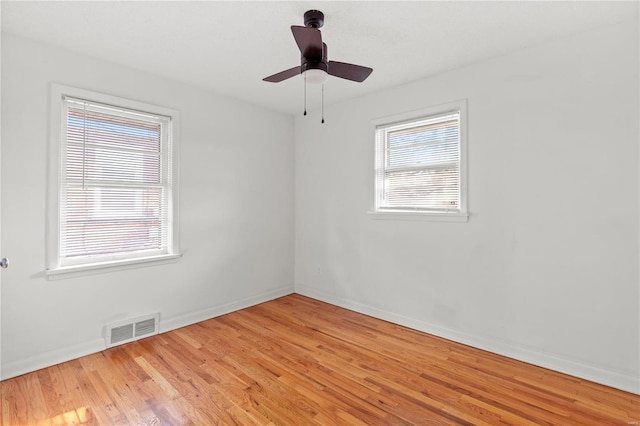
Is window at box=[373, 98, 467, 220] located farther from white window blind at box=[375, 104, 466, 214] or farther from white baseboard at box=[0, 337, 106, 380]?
white baseboard at box=[0, 337, 106, 380]

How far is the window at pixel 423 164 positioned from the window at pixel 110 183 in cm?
236

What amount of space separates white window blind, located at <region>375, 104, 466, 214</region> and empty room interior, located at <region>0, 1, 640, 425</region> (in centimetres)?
2

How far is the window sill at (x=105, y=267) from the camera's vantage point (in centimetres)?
271

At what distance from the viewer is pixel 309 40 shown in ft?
6.48

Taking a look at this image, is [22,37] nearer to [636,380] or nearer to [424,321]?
[424,321]

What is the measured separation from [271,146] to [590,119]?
134 inches

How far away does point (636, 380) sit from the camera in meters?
2.28

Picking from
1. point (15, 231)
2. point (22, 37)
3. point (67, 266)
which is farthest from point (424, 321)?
point (22, 37)

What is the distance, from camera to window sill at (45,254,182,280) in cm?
271

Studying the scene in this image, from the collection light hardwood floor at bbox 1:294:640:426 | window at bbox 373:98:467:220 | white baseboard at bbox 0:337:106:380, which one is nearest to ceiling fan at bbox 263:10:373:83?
window at bbox 373:98:467:220

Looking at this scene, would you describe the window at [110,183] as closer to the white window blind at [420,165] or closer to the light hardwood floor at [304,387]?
the light hardwood floor at [304,387]

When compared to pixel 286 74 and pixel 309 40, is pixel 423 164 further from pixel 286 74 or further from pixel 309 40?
pixel 309 40

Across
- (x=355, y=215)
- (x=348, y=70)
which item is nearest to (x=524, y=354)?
(x=355, y=215)

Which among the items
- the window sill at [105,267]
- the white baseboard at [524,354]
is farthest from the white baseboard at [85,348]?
the white baseboard at [524,354]
